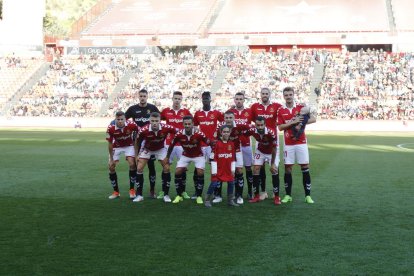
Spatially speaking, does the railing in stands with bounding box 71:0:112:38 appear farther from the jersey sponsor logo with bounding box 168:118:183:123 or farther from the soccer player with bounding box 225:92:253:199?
the soccer player with bounding box 225:92:253:199

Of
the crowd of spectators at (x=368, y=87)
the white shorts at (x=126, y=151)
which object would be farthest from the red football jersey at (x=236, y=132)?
the crowd of spectators at (x=368, y=87)

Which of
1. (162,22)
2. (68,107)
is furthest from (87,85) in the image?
(162,22)

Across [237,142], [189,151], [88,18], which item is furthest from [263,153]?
[88,18]

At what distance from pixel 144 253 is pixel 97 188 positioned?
607 cm

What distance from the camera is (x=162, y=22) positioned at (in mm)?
60938

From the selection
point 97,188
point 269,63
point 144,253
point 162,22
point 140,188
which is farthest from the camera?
point 162,22

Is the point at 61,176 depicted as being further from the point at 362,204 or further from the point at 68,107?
the point at 68,107

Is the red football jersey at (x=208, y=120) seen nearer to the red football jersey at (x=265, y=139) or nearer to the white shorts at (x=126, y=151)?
the red football jersey at (x=265, y=139)

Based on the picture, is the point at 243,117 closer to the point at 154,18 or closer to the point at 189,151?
the point at 189,151

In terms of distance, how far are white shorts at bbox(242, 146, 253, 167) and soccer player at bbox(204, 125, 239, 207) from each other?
Result: 987mm

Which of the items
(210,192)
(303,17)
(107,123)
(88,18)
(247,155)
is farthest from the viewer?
(88,18)

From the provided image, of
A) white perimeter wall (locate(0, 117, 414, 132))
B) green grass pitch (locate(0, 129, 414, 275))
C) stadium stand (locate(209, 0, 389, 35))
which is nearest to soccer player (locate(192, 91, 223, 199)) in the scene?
green grass pitch (locate(0, 129, 414, 275))

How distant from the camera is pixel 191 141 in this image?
1120 centimetres

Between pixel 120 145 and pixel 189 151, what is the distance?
5.18 ft
